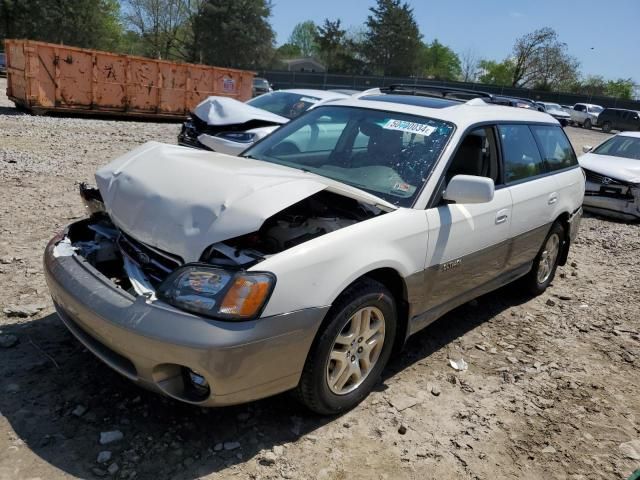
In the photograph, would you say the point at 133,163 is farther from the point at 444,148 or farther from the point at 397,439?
the point at 397,439

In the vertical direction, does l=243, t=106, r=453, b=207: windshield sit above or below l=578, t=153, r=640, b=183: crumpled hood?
above

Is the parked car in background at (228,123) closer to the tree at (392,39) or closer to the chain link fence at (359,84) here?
the chain link fence at (359,84)

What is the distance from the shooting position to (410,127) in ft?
12.1

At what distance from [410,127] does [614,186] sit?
6.65m

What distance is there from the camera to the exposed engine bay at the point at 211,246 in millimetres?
2791

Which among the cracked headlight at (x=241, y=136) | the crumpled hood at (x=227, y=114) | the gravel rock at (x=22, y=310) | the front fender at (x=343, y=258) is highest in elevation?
the crumpled hood at (x=227, y=114)

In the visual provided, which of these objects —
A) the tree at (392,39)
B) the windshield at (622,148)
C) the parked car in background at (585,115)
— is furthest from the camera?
the tree at (392,39)

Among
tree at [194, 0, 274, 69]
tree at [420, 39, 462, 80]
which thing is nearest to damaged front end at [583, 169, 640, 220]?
tree at [194, 0, 274, 69]

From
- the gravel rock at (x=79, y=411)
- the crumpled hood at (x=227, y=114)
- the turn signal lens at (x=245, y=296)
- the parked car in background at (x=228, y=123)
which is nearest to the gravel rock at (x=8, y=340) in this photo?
the gravel rock at (x=79, y=411)

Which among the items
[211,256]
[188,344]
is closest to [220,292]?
[188,344]

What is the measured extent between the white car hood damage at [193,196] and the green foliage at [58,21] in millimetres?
47901

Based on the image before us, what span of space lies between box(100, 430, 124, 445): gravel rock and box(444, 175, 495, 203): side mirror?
2229 millimetres

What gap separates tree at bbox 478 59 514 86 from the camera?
7538cm

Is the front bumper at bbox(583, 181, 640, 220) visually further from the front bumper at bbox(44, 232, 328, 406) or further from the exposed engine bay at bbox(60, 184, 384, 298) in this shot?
the front bumper at bbox(44, 232, 328, 406)
